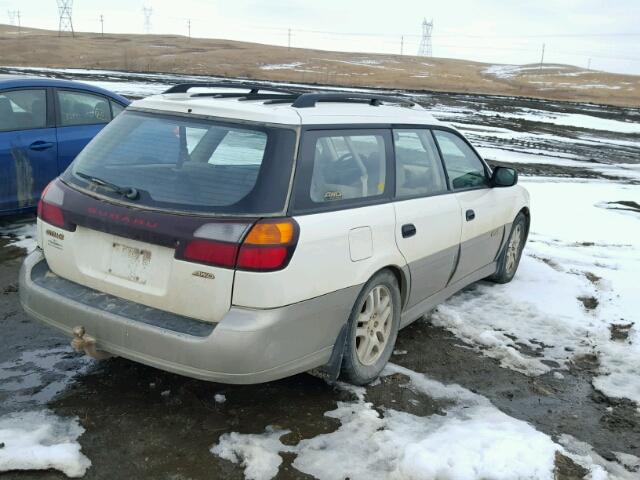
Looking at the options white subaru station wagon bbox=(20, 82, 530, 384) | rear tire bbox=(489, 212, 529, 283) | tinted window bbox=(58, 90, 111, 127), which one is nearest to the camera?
white subaru station wagon bbox=(20, 82, 530, 384)

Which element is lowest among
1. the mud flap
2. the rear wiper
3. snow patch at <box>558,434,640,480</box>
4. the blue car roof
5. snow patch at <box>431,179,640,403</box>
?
snow patch at <box>558,434,640,480</box>

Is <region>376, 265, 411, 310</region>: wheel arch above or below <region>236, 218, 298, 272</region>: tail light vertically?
below

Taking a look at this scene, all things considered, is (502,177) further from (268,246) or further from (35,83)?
(35,83)

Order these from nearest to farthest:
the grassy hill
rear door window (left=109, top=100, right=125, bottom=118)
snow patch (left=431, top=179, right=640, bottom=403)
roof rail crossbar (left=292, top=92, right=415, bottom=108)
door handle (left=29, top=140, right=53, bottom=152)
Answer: roof rail crossbar (left=292, top=92, right=415, bottom=108)
snow patch (left=431, top=179, right=640, bottom=403)
door handle (left=29, top=140, right=53, bottom=152)
rear door window (left=109, top=100, right=125, bottom=118)
the grassy hill

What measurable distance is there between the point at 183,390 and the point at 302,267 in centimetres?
118

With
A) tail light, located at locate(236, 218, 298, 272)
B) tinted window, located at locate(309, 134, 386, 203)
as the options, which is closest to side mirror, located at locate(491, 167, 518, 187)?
tinted window, located at locate(309, 134, 386, 203)

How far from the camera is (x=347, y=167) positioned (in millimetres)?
3846

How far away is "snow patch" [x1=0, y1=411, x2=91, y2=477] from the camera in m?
3.06

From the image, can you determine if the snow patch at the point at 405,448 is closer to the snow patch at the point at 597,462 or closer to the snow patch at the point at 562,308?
the snow patch at the point at 597,462

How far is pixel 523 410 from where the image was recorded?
156 inches

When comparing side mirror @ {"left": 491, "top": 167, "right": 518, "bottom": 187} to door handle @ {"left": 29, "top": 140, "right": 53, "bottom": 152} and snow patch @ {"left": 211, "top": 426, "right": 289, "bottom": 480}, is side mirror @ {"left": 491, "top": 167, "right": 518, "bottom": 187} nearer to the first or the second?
snow patch @ {"left": 211, "top": 426, "right": 289, "bottom": 480}

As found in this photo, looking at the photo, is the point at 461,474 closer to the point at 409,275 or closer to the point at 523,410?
the point at 523,410

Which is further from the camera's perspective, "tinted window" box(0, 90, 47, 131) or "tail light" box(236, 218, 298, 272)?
"tinted window" box(0, 90, 47, 131)

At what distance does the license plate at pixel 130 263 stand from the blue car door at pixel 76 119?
3944 mm
